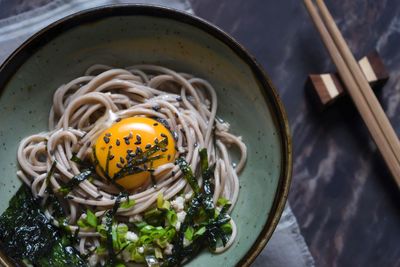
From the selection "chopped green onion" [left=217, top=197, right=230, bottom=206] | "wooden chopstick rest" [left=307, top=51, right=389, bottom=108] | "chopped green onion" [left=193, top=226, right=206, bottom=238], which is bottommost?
"chopped green onion" [left=193, top=226, right=206, bottom=238]

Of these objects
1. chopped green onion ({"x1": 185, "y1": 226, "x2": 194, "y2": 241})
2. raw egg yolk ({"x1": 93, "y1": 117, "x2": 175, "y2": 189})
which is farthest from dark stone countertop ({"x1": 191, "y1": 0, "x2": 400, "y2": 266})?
raw egg yolk ({"x1": 93, "y1": 117, "x2": 175, "y2": 189})

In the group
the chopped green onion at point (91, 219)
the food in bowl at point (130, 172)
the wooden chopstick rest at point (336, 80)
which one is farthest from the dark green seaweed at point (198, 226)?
the wooden chopstick rest at point (336, 80)

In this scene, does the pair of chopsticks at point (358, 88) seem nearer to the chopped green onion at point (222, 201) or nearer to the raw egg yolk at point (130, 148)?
the chopped green onion at point (222, 201)

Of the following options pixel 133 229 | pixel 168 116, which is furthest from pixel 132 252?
pixel 168 116

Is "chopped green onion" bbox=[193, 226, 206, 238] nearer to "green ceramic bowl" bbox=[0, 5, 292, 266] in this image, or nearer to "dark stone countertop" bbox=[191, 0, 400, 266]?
"green ceramic bowl" bbox=[0, 5, 292, 266]

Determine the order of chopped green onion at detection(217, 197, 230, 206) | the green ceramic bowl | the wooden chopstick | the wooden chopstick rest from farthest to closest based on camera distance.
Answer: the wooden chopstick rest
the wooden chopstick
chopped green onion at detection(217, 197, 230, 206)
the green ceramic bowl

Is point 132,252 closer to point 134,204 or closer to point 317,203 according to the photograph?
point 134,204
